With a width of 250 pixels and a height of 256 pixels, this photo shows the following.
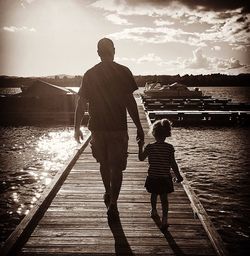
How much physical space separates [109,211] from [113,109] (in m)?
1.53

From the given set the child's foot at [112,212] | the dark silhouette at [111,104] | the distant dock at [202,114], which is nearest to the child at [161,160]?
the dark silhouette at [111,104]

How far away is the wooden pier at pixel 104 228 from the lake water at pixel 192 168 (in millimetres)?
3379

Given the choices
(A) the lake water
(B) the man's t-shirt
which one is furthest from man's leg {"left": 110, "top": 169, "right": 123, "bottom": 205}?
(A) the lake water

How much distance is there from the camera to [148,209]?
5.78 metres

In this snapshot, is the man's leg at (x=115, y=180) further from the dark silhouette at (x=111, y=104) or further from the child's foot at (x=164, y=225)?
the child's foot at (x=164, y=225)

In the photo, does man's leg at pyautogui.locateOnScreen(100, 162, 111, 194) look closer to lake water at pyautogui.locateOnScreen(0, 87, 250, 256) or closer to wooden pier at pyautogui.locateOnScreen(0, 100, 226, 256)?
wooden pier at pyautogui.locateOnScreen(0, 100, 226, 256)

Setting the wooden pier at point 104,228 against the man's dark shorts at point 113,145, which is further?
the man's dark shorts at point 113,145

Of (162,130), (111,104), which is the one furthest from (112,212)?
(111,104)

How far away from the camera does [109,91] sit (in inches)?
189

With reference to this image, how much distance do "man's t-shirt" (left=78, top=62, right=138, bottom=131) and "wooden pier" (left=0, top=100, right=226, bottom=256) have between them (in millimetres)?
1458

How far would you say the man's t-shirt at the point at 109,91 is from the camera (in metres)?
4.77

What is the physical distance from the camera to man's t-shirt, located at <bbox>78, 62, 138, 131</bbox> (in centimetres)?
477

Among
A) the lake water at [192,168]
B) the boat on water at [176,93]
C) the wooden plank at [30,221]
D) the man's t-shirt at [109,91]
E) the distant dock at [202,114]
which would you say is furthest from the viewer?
the boat on water at [176,93]

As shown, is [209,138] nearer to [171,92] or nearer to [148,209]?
[148,209]
